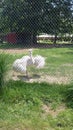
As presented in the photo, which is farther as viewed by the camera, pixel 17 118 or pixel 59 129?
pixel 17 118

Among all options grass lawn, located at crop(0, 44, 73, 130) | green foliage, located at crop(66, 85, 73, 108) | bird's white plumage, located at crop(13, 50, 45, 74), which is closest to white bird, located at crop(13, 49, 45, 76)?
bird's white plumage, located at crop(13, 50, 45, 74)

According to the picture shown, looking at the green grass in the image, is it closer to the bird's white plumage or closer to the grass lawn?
the grass lawn

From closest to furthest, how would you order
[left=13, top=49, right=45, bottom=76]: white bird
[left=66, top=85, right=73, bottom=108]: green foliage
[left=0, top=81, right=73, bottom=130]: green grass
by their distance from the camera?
[left=0, top=81, right=73, bottom=130]: green grass
[left=66, top=85, right=73, bottom=108]: green foliage
[left=13, top=49, right=45, bottom=76]: white bird

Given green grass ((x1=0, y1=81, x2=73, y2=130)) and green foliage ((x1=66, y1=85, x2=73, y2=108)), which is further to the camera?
green foliage ((x1=66, y1=85, x2=73, y2=108))

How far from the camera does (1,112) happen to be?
5.95 metres

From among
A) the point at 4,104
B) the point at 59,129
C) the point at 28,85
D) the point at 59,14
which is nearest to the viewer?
the point at 59,129

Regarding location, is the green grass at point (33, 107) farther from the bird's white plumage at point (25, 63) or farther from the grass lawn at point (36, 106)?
the bird's white plumage at point (25, 63)

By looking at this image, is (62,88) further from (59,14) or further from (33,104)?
(59,14)

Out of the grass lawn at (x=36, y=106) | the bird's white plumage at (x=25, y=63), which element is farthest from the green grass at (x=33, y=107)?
the bird's white plumage at (x=25, y=63)

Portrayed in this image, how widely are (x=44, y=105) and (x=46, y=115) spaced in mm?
484

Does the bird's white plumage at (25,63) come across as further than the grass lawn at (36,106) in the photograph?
Yes

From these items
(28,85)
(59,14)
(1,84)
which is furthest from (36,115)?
(59,14)

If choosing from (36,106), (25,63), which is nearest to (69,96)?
(36,106)

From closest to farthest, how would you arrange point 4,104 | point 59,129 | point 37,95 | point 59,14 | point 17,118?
point 59,129 < point 17,118 < point 4,104 < point 37,95 < point 59,14
